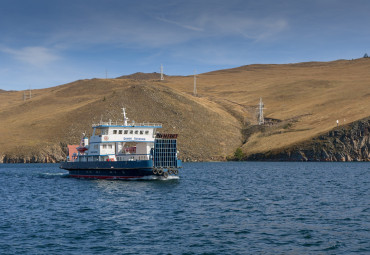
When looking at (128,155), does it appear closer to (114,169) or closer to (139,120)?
(114,169)

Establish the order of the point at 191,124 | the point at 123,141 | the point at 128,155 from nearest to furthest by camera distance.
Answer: the point at 128,155, the point at 123,141, the point at 191,124

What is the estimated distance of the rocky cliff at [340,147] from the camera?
14088 cm

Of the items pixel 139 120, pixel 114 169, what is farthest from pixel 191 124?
pixel 114 169

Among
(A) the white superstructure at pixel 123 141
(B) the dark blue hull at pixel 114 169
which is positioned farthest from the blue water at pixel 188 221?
(A) the white superstructure at pixel 123 141

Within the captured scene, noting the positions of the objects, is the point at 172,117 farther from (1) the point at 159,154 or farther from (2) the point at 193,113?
(1) the point at 159,154

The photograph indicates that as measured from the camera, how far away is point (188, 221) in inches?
1491

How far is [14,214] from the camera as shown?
42469 millimetres

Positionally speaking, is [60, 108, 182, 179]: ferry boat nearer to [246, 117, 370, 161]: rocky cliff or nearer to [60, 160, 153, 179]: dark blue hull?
[60, 160, 153, 179]: dark blue hull

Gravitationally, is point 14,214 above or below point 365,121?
below

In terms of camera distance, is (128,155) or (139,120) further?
(139,120)

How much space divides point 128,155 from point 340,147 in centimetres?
8358

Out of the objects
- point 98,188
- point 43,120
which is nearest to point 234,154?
point 43,120

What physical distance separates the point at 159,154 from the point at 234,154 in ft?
296

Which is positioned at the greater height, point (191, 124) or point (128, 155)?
point (191, 124)
